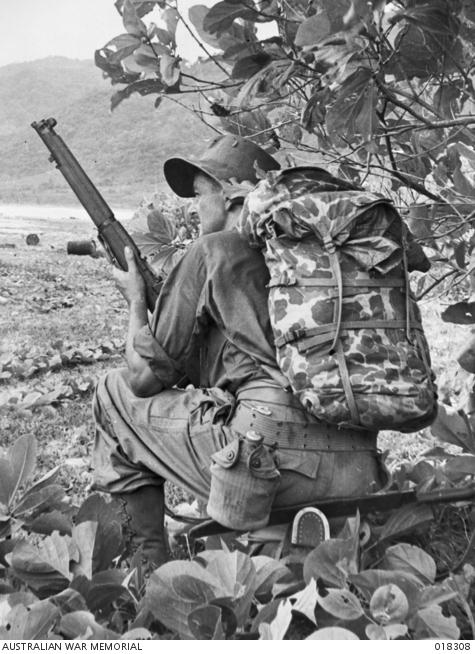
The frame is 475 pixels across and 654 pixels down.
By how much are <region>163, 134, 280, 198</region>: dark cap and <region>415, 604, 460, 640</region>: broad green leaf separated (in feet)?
5.30

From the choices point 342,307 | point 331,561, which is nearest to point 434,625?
point 331,561

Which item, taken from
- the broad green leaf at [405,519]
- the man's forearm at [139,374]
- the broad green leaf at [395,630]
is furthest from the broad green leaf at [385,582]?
the man's forearm at [139,374]

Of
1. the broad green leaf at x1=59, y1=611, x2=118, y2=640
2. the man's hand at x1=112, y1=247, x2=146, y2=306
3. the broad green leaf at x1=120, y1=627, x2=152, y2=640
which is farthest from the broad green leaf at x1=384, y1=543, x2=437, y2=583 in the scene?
the man's hand at x1=112, y1=247, x2=146, y2=306

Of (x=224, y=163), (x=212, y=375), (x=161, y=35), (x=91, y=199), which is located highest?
(x=161, y=35)

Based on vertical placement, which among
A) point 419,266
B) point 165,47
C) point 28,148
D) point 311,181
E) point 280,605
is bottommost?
point 28,148

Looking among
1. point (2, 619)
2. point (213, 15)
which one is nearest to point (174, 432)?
point (2, 619)

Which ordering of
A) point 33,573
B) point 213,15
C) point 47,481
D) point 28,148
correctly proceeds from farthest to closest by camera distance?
point 28,148
point 47,481
point 33,573
point 213,15

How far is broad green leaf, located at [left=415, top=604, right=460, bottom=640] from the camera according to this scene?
220cm

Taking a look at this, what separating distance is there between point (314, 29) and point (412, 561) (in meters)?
1.54

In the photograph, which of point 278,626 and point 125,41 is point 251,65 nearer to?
point 125,41

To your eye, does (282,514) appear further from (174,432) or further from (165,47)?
(165,47)

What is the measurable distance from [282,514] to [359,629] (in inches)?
21.9

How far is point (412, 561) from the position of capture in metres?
2.58

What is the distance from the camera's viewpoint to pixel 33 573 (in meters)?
2.67
